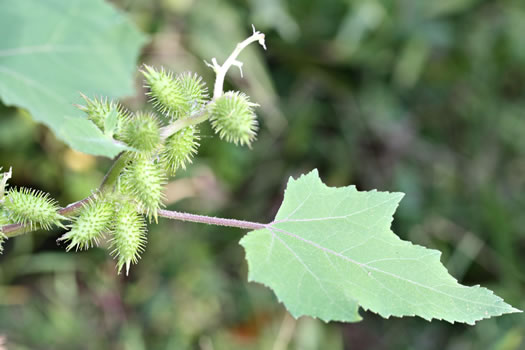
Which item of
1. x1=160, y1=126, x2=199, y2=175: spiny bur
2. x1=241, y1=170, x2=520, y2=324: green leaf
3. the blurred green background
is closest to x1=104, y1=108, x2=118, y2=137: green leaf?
x1=160, y1=126, x2=199, y2=175: spiny bur

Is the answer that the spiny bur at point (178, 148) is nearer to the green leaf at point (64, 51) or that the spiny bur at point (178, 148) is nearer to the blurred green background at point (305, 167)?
the green leaf at point (64, 51)

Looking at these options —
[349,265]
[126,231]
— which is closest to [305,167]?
[349,265]

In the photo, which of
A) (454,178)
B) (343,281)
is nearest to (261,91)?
(454,178)

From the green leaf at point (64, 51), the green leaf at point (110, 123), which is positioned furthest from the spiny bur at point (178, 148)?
the green leaf at point (64, 51)

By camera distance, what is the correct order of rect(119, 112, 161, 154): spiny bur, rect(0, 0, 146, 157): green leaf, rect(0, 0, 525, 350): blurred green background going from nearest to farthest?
rect(119, 112, 161, 154): spiny bur
rect(0, 0, 146, 157): green leaf
rect(0, 0, 525, 350): blurred green background

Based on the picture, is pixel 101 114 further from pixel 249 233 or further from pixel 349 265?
pixel 349 265

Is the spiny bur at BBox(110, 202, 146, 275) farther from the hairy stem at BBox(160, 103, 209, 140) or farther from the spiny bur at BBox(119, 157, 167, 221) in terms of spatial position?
the hairy stem at BBox(160, 103, 209, 140)

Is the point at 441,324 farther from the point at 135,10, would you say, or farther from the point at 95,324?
the point at 135,10
